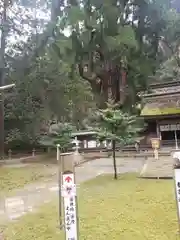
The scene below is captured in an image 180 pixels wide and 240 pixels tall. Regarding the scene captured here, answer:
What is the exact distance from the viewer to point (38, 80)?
2295cm

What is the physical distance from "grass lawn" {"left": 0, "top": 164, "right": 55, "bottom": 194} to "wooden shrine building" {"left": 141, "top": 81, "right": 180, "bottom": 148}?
32.8 feet

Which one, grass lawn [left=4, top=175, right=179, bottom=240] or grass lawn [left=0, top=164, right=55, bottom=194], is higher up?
grass lawn [left=0, top=164, right=55, bottom=194]

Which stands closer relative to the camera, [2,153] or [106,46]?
[106,46]

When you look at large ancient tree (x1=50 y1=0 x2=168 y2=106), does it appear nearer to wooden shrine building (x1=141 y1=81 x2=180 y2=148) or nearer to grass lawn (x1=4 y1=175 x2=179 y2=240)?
wooden shrine building (x1=141 y1=81 x2=180 y2=148)

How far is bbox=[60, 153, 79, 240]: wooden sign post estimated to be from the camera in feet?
16.3

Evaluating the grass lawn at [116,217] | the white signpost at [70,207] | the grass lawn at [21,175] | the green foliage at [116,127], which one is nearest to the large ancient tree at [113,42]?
the grass lawn at [21,175]

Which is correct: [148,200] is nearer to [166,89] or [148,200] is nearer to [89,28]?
[89,28]

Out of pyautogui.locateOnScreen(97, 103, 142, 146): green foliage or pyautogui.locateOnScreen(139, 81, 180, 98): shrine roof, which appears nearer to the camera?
pyautogui.locateOnScreen(97, 103, 142, 146): green foliage

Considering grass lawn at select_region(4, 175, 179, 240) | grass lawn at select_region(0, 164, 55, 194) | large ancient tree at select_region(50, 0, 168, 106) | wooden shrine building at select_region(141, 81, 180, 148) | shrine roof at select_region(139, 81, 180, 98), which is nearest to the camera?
grass lawn at select_region(4, 175, 179, 240)

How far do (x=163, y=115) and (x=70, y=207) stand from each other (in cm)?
1952

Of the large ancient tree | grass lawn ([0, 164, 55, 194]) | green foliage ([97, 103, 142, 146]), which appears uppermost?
the large ancient tree

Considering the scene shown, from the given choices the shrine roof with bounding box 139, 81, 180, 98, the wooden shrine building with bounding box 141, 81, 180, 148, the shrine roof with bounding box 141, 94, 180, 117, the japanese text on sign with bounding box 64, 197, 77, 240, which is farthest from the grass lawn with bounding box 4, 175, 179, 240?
the shrine roof with bounding box 139, 81, 180, 98

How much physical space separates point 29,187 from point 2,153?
1143 cm

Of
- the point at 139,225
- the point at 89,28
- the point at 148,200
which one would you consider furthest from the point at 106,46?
the point at 139,225
